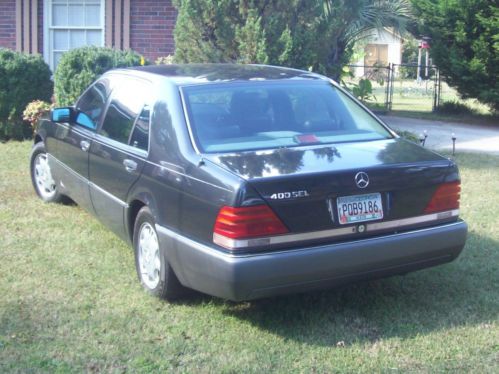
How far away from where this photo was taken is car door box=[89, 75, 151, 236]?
548 centimetres

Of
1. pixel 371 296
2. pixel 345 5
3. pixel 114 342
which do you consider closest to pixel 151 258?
pixel 114 342

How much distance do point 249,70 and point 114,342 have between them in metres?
2.50

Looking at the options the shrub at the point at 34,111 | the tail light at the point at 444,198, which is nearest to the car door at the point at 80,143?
the tail light at the point at 444,198

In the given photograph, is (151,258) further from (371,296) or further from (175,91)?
(371,296)

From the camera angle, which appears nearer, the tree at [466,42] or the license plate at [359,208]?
the license plate at [359,208]

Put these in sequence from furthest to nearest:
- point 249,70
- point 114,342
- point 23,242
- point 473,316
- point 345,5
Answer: point 345,5 → point 23,242 → point 249,70 → point 473,316 → point 114,342

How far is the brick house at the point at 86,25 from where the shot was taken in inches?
559

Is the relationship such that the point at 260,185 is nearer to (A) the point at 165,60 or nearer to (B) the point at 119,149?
(B) the point at 119,149

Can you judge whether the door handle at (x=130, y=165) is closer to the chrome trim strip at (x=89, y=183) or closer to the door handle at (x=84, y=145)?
the chrome trim strip at (x=89, y=183)

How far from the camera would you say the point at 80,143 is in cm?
650

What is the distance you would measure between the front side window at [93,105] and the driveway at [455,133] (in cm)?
712

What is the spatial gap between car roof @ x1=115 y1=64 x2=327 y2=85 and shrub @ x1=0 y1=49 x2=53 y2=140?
261 inches

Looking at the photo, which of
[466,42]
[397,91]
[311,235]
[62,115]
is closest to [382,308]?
[311,235]

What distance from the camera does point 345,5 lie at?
11648 millimetres
